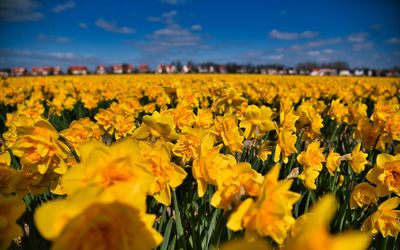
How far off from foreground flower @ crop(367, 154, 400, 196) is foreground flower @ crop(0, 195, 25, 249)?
2048 mm

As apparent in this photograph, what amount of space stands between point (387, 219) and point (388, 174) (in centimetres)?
29

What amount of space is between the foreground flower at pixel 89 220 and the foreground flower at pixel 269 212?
1.25ft

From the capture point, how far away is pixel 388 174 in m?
2.13

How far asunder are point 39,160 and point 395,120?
303cm

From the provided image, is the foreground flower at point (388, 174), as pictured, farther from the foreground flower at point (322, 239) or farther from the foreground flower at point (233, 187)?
the foreground flower at point (322, 239)

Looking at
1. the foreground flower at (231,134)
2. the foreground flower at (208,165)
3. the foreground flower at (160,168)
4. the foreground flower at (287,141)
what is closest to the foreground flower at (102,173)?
the foreground flower at (160,168)

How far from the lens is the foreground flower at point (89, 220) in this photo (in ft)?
3.01

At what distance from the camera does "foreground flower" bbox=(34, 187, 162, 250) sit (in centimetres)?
92

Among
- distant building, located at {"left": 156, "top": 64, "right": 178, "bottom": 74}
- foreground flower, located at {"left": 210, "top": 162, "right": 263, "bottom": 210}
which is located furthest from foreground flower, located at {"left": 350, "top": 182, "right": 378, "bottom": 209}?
distant building, located at {"left": 156, "top": 64, "right": 178, "bottom": 74}

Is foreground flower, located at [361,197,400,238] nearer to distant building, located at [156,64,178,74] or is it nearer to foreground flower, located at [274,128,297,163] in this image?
foreground flower, located at [274,128,297,163]

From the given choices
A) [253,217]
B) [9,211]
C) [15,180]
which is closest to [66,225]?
[9,211]

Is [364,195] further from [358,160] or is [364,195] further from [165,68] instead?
[165,68]

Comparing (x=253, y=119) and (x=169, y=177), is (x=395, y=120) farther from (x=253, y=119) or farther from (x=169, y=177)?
(x=169, y=177)

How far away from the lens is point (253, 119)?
9.05ft
